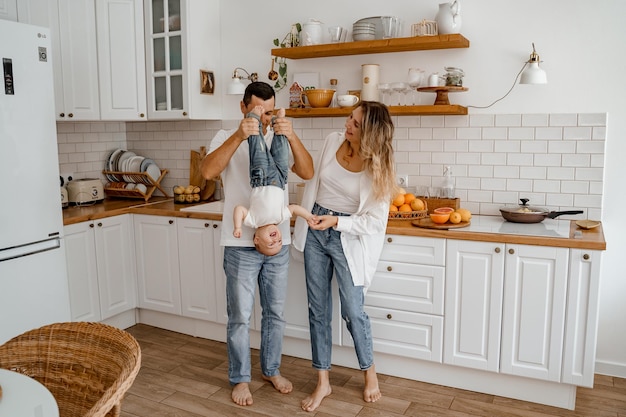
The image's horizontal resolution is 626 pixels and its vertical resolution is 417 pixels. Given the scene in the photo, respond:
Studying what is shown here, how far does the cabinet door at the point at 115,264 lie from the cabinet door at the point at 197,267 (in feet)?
1.40

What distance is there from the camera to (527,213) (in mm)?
3131

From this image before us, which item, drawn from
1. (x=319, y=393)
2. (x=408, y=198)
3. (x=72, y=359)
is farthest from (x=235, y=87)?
(x=72, y=359)

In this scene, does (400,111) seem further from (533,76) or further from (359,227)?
(359,227)

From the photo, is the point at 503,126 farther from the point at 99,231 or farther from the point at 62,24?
the point at 62,24

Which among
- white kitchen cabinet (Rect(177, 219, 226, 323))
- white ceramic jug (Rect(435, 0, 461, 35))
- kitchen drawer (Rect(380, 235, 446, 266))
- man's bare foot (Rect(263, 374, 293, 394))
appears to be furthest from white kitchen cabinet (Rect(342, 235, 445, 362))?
white ceramic jug (Rect(435, 0, 461, 35))

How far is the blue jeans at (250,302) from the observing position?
116 inches

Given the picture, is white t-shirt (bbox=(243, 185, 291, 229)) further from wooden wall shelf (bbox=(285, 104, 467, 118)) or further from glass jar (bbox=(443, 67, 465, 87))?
glass jar (bbox=(443, 67, 465, 87))

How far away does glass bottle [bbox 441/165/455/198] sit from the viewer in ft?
11.4

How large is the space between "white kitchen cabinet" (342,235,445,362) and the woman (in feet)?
0.64

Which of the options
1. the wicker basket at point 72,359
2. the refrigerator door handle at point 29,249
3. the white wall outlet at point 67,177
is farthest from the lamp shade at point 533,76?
the white wall outlet at point 67,177

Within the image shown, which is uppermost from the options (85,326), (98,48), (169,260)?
(98,48)

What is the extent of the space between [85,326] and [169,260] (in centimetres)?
210

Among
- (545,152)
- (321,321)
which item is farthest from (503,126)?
(321,321)

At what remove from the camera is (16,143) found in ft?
10.1
